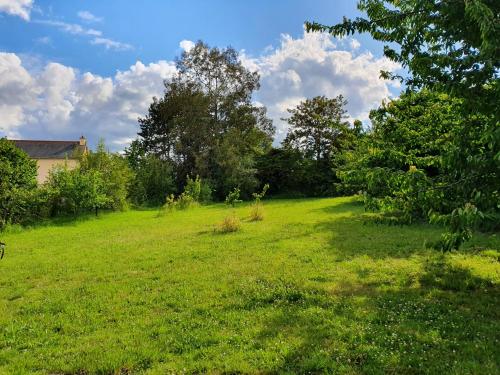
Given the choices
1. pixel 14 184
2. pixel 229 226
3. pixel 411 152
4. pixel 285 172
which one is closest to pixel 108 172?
pixel 14 184

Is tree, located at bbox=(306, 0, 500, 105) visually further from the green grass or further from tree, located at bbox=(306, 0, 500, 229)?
the green grass

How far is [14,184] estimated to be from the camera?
15172 mm

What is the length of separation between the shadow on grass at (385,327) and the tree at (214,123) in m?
23.7

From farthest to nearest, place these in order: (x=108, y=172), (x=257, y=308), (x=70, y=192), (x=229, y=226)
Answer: (x=108, y=172) < (x=70, y=192) < (x=229, y=226) < (x=257, y=308)

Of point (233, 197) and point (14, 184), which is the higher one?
point (14, 184)

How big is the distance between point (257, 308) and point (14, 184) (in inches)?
541

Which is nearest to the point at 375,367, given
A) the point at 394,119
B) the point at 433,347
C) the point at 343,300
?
the point at 433,347

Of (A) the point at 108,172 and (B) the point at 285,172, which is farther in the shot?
(B) the point at 285,172

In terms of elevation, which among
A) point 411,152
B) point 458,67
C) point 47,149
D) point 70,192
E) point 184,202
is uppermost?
point 47,149

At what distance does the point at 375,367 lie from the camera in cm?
357

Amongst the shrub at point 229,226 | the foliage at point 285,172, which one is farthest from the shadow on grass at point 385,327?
the foliage at point 285,172

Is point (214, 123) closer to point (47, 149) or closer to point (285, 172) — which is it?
point (285, 172)

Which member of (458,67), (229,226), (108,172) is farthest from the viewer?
(108,172)

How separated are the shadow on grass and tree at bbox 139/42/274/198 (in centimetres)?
2369
